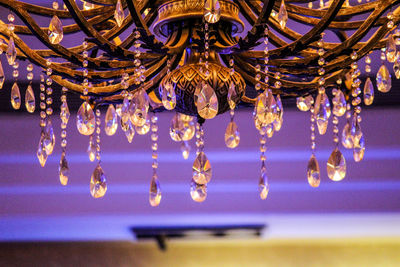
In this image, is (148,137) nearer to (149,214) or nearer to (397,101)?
(149,214)

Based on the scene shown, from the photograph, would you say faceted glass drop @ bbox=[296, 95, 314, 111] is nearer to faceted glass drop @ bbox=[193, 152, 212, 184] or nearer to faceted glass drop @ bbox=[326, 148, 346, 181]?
faceted glass drop @ bbox=[326, 148, 346, 181]

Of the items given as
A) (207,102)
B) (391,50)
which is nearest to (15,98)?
(207,102)

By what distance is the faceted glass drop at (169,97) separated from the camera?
1080 millimetres

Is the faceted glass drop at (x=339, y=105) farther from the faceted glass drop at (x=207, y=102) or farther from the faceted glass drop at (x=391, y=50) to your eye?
the faceted glass drop at (x=207, y=102)

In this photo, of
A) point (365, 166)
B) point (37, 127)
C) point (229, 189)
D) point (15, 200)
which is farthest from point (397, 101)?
point (15, 200)

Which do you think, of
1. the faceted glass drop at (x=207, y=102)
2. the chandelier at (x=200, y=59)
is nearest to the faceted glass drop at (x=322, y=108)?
the chandelier at (x=200, y=59)

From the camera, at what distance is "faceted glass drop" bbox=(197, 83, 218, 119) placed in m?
1.05

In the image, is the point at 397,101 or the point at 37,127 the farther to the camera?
the point at 37,127

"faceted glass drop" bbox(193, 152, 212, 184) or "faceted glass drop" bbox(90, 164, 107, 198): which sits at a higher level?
"faceted glass drop" bbox(193, 152, 212, 184)

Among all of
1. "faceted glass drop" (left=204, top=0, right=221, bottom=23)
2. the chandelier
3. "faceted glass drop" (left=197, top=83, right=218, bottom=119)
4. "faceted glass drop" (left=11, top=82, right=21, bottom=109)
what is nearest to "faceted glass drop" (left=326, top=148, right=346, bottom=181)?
the chandelier

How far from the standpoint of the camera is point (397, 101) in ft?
9.44

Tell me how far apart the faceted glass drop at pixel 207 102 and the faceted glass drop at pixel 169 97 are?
0.05 metres

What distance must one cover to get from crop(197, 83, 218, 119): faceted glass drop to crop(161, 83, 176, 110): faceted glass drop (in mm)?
50

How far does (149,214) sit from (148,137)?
0.64 m
